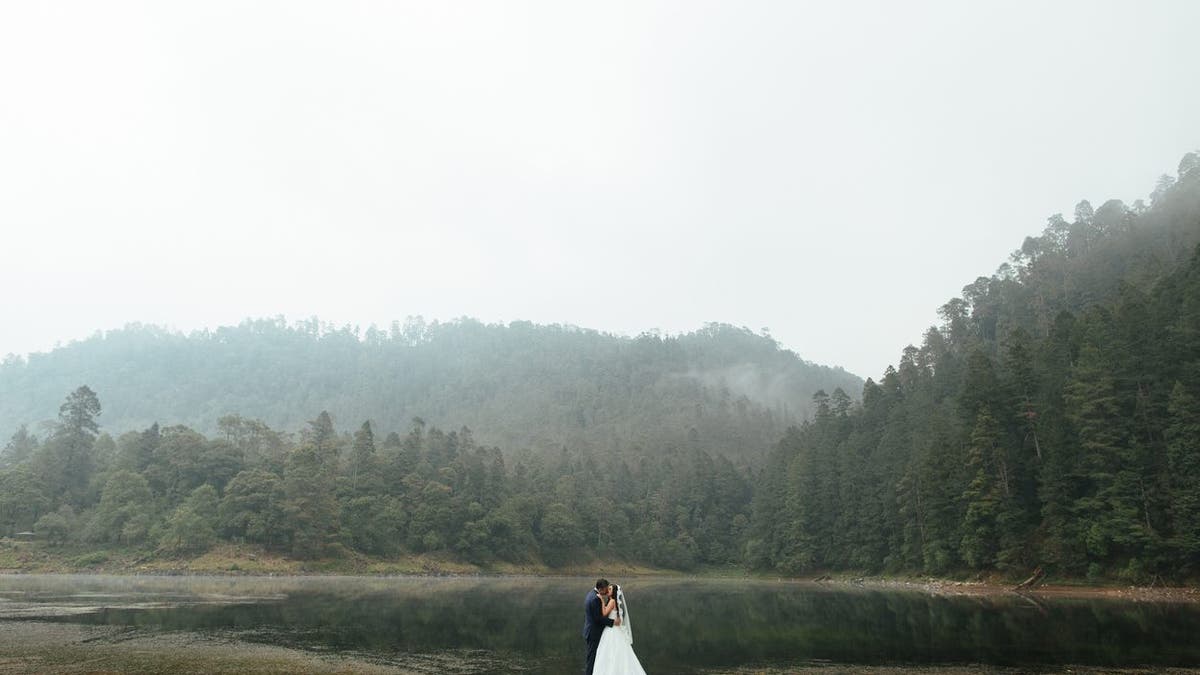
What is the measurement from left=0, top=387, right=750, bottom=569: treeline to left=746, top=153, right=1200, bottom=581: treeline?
108ft

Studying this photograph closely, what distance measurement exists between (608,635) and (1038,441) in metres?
70.3

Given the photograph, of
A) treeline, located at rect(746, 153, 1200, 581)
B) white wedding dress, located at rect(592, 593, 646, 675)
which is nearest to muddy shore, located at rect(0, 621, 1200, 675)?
white wedding dress, located at rect(592, 593, 646, 675)

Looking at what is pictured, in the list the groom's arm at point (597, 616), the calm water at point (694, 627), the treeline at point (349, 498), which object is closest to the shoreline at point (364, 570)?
the treeline at point (349, 498)

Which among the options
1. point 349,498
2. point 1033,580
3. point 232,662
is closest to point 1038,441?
point 1033,580

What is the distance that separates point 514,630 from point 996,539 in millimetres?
57368

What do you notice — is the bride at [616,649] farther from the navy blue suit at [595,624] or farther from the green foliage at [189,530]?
the green foliage at [189,530]

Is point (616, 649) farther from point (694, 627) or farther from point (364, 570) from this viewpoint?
point (364, 570)

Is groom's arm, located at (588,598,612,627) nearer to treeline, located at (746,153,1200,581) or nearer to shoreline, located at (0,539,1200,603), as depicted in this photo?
shoreline, located at (0,539,1200,603)

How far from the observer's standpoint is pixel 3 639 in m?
26.6

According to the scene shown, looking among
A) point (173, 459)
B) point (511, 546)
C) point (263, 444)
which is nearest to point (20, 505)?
point (173, 459)

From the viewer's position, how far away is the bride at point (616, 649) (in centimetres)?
1658

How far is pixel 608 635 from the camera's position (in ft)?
55.8

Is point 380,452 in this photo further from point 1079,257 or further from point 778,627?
point 1079,257

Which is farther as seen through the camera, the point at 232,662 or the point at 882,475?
the point at 882,475
